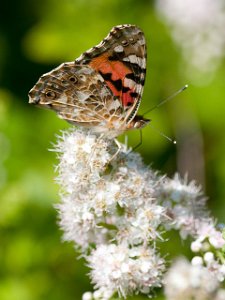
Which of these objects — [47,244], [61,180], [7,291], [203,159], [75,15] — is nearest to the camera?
[61,180]

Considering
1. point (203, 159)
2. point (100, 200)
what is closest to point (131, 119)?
point (100, 200)

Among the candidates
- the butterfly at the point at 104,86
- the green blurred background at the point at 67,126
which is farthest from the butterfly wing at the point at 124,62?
the green blurred background at the point at 67,126

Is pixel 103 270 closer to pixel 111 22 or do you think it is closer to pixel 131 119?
pixel 131 119

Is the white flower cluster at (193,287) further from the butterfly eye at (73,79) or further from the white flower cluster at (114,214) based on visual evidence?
the butterfly eye at (73,79)

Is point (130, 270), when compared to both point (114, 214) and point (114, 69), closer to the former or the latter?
point (114, 214)

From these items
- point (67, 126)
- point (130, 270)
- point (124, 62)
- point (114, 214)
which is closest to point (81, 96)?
point (124, 62)

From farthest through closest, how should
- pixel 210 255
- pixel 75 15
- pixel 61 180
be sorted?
pixel 75 15
pixel 61 180
pixel 210 255
